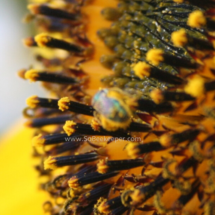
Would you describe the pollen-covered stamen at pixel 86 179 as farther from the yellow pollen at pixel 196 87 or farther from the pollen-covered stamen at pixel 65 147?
the yellow pollen at pixel 196 87

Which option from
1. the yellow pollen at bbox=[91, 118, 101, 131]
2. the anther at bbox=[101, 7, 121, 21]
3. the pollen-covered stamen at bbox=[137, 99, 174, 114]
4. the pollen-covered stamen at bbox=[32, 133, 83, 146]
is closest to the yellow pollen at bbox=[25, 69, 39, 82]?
the pollen-covered stamen at bbox=[32, 133, 83, 146]

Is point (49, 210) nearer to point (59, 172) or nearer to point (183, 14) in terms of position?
point (59, 172)

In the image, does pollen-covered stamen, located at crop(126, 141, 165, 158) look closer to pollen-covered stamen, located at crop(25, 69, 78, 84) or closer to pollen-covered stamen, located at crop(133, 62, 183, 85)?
pollen-covered stamen, located at crop(133, 62, 183, 85)

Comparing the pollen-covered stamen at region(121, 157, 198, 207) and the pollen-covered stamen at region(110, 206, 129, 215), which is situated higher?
the pollen-covered stamen at region(121, 157, 198, 207)

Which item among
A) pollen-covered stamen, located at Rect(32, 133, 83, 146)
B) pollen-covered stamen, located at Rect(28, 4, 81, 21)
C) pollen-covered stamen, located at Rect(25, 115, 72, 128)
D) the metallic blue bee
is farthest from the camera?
pollen-covered stamen, located at Rect(28, 4, 81, 21)

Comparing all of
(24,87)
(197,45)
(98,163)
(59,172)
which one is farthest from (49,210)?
(24,87)

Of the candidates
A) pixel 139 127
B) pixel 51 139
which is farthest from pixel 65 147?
pixel 139 127
